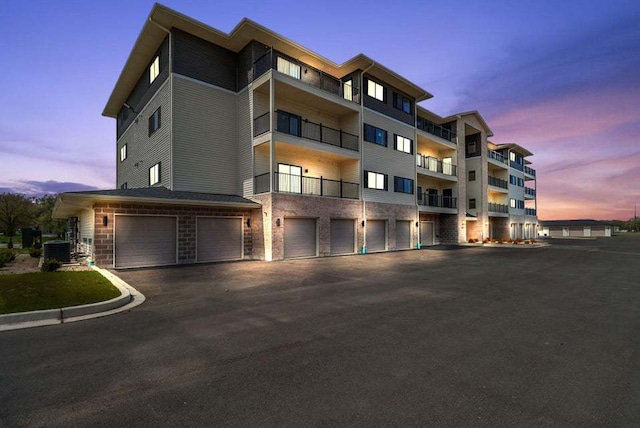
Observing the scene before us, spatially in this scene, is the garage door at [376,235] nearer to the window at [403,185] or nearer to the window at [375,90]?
the window at [403,185]

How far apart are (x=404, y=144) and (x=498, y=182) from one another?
930 inches

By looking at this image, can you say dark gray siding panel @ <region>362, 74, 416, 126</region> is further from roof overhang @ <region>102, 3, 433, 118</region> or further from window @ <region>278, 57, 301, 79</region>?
window @ <region>278, 57, 301, 79</region>

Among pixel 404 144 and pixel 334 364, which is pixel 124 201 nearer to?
pixel 334 364

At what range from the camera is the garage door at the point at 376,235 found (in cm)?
2370

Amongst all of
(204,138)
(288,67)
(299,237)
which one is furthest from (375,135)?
(204,138)

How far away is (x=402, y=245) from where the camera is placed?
26672mm

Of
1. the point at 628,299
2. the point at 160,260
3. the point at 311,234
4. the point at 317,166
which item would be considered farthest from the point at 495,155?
the point at 160,260

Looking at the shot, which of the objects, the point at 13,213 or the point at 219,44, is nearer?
the point at 219,44

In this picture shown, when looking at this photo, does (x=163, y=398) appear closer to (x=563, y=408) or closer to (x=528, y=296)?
(x=563, y=408)

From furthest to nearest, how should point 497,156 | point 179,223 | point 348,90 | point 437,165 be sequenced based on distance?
point 497,156 → point 437,165 → point 348,90 → point 179,223

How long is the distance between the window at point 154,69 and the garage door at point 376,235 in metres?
17.3

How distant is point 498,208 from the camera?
41469mm

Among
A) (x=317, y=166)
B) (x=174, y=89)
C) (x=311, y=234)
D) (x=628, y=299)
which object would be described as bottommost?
(x=628, y=299)

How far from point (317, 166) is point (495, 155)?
31308 millimetres
